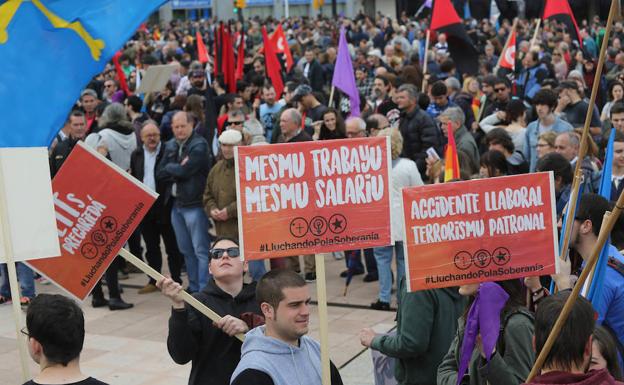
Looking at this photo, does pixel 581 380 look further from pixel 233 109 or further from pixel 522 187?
pixel 233 109

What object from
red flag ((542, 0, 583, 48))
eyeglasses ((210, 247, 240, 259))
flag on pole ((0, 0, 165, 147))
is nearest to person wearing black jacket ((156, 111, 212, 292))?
flag on pole ((0, 0, 165, 147))

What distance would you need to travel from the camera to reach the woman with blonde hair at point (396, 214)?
340 inches

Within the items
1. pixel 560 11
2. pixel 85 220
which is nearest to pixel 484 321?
pixel 85 220

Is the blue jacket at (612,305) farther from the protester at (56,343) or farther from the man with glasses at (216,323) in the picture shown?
the protester at (56,343)

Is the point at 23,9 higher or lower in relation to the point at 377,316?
higher

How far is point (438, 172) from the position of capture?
8492 mm

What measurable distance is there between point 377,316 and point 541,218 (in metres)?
4.70

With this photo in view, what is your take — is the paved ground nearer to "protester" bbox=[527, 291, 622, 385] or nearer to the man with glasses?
the man with glasses

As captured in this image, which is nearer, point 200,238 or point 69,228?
point 69,228

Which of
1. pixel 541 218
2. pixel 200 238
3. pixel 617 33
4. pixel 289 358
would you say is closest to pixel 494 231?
pixel 541 218

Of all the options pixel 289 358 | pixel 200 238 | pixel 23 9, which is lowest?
pixel 200 238

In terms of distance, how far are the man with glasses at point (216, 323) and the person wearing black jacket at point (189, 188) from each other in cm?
439

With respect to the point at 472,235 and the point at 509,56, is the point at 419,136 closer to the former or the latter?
the point at 509,56

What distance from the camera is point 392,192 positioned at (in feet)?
15.4
